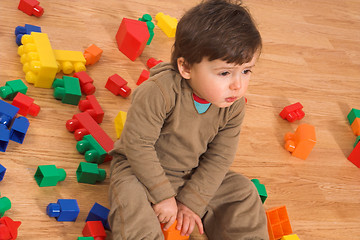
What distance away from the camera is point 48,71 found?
1.45 m

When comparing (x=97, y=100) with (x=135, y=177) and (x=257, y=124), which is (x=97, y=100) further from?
(x=257, y=124)

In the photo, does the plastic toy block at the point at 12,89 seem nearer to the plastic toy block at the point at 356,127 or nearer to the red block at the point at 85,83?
the red block at the point at 85,83

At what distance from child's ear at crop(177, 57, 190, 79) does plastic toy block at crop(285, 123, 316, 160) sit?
60 cm

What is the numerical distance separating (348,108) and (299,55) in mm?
325

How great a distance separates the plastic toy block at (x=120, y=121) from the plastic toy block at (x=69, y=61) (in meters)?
0.23

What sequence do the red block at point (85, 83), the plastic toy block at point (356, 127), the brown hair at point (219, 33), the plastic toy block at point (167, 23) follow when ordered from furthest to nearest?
the plastic toy block at point (167, 23), the plastic toy block at point (356, 127), the red block at point (85, 83), the brown hair at point (219, 33)

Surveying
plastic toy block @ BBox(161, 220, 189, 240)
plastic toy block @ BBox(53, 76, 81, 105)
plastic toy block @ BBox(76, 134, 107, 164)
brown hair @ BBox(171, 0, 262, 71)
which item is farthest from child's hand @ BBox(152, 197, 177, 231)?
plastic toy block @ BBox(53, 76, 81, 105)

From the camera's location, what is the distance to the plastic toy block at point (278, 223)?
131 centimetres

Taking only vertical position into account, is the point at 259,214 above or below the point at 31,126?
above

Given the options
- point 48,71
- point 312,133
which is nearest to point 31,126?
point 48,71

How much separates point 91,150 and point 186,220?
1.04ft

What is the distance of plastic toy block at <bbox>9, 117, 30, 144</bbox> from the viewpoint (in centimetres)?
128

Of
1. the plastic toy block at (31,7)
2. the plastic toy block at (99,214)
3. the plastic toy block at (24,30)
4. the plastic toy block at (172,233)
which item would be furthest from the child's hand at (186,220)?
the plastic toy block at (31,7)

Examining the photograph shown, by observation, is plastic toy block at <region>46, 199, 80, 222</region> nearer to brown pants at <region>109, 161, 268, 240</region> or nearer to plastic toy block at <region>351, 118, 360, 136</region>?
brown pants at <region>109, 161, 268, 240</region>
